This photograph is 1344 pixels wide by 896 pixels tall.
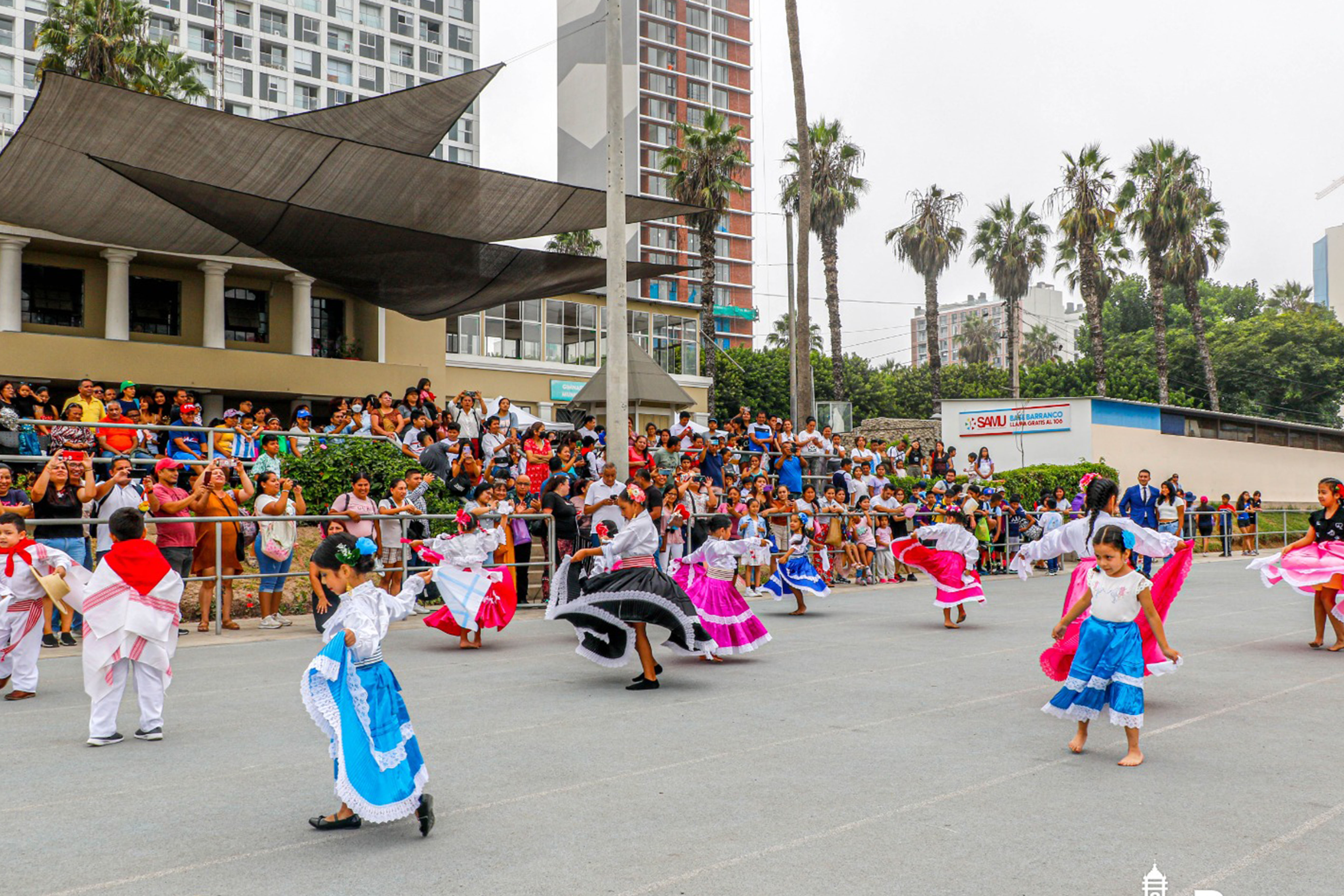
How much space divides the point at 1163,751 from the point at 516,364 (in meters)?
32.0

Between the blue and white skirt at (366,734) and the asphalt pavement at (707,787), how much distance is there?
22 cm

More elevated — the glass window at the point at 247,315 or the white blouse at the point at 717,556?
the glass window at the point at 247,315

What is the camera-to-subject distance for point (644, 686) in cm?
903

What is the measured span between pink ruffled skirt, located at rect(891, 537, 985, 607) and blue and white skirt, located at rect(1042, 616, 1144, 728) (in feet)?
20.7

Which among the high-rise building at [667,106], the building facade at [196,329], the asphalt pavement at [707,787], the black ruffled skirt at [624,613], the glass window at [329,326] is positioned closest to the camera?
the asphalt pavement at [707,787]

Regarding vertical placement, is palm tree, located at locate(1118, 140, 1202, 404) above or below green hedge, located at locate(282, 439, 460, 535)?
above

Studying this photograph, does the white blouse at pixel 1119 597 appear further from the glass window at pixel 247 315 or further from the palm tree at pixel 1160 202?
the palm tree at pixel 1160 202

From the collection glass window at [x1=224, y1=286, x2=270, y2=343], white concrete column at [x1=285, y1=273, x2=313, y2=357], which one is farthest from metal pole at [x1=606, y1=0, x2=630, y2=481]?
glass window at [x1=224, y1=286, x2=270, y2=343]

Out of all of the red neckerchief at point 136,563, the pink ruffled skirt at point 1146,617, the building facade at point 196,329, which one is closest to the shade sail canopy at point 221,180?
the building facade at point 196,329

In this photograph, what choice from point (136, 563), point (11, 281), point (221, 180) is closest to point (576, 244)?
point (11, 281)

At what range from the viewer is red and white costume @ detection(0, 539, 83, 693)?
325 inches

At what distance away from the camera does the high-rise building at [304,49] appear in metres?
65.2

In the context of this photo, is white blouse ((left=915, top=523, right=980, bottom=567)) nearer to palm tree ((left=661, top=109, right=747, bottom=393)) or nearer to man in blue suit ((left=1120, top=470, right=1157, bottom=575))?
man in blue suit ((left=1120, top=470, right=1157, bottom=575))

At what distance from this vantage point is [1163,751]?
6805 mm
